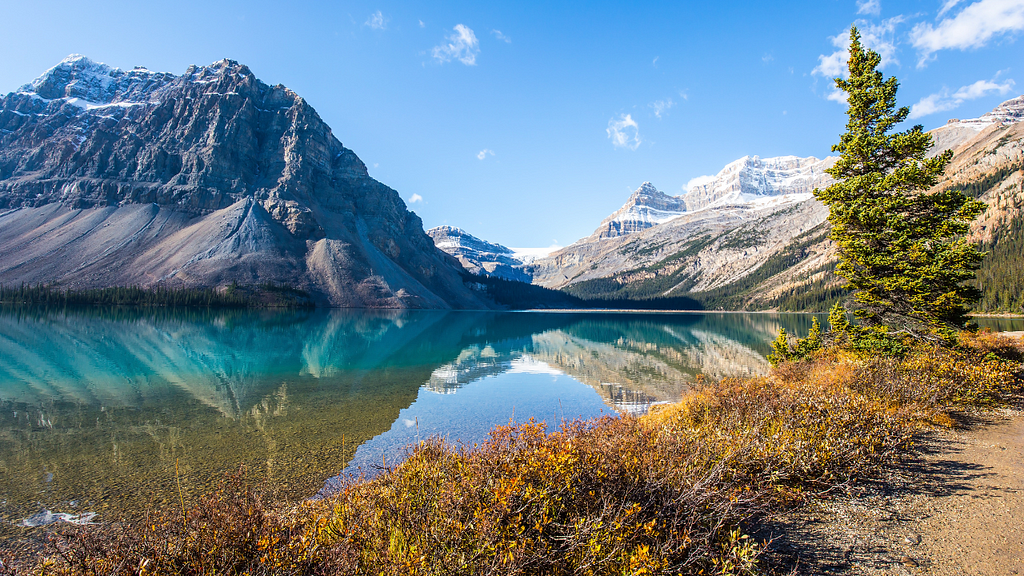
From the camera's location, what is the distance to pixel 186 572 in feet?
12.9

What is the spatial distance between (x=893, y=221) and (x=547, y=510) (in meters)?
17.3

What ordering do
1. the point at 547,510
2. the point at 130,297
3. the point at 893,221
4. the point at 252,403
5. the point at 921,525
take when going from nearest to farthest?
the point at 547,510 < the point at 921,525 < the point at 893,221 < the point at 252,403 < the point at 130,297

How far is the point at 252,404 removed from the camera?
18844 millimetres

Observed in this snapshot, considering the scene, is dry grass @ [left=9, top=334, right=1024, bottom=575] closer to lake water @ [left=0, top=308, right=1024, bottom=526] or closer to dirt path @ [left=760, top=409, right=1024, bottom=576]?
dirt path @ [left=760, top=409, right=1024, bottom=576]

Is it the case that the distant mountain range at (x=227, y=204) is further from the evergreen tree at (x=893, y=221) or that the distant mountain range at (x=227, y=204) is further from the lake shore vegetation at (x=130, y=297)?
the evergreen tree at (x=893, y=221)

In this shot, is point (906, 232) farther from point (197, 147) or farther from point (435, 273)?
point (197, 147)

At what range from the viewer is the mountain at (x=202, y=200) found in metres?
121

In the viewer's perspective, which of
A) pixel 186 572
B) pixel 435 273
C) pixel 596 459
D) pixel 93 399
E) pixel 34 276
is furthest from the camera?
pixel 435 273

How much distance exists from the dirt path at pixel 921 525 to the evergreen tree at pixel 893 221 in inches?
341

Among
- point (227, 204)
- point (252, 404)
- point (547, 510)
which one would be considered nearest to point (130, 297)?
point (227, 204)

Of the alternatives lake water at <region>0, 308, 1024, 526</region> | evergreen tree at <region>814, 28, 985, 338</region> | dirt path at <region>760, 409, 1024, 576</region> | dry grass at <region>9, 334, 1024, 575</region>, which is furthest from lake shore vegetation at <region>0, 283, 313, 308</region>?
dirt path at <region>760, 409, 1024, 576</region>

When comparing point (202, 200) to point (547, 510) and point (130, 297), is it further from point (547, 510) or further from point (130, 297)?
point (547, 510)

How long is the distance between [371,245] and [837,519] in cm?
16975

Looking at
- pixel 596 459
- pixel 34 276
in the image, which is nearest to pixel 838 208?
pixel 596 459
